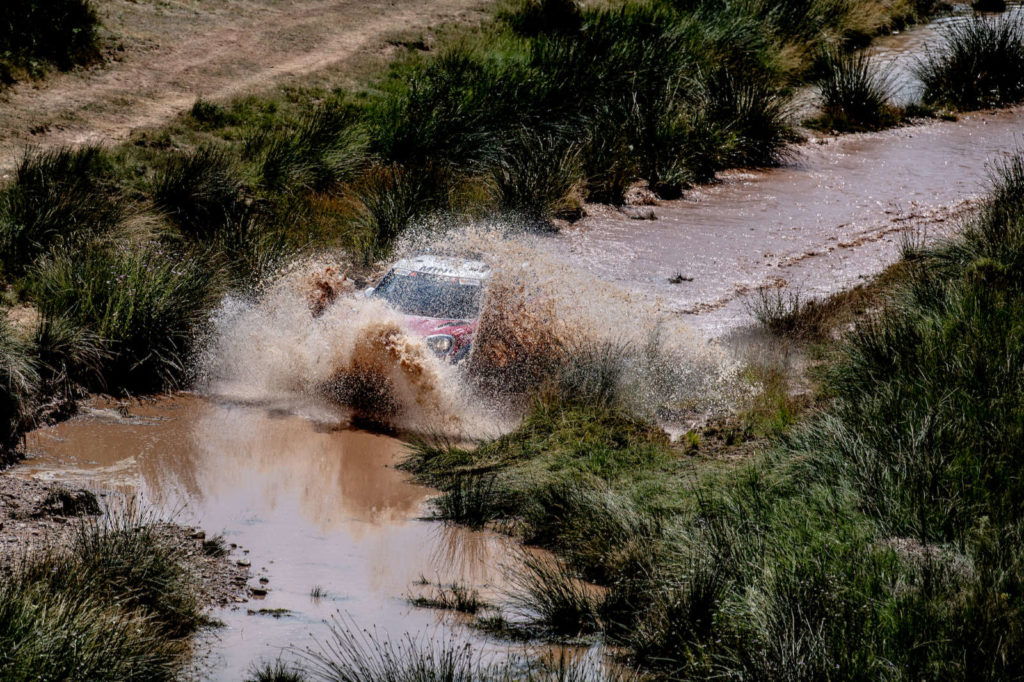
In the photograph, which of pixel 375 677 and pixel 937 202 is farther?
pixel 937 202

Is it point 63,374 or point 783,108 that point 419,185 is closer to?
point 63,374

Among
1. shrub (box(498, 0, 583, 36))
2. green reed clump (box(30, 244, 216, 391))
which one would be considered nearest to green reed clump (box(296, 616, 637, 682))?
green reed clump (box(30, 244, 216, 391))

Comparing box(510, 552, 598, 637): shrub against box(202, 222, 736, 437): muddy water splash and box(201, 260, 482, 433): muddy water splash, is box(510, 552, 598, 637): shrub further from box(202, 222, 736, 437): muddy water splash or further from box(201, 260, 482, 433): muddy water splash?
box(201, 260, 482, 433): muddy water splash

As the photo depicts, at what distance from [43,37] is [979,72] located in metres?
21.6

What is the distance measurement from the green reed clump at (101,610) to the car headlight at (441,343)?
13.5 feet

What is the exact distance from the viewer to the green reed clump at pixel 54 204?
498 inches

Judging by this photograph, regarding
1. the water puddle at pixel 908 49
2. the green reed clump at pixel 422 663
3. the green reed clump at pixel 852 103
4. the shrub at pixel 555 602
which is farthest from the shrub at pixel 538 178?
the water puddle at pixel 908 49

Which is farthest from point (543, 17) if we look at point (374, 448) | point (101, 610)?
point (101, 610)

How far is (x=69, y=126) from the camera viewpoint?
1612 centimetres

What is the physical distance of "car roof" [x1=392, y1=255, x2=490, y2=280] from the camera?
1239 cm

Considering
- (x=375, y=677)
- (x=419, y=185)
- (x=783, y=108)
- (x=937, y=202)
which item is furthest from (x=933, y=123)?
(x=375, y=677)

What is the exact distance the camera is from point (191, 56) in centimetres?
1980

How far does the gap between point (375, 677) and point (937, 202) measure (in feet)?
53.8

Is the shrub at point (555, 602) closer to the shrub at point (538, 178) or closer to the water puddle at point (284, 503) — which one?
the water puddle at point (284, 503)
